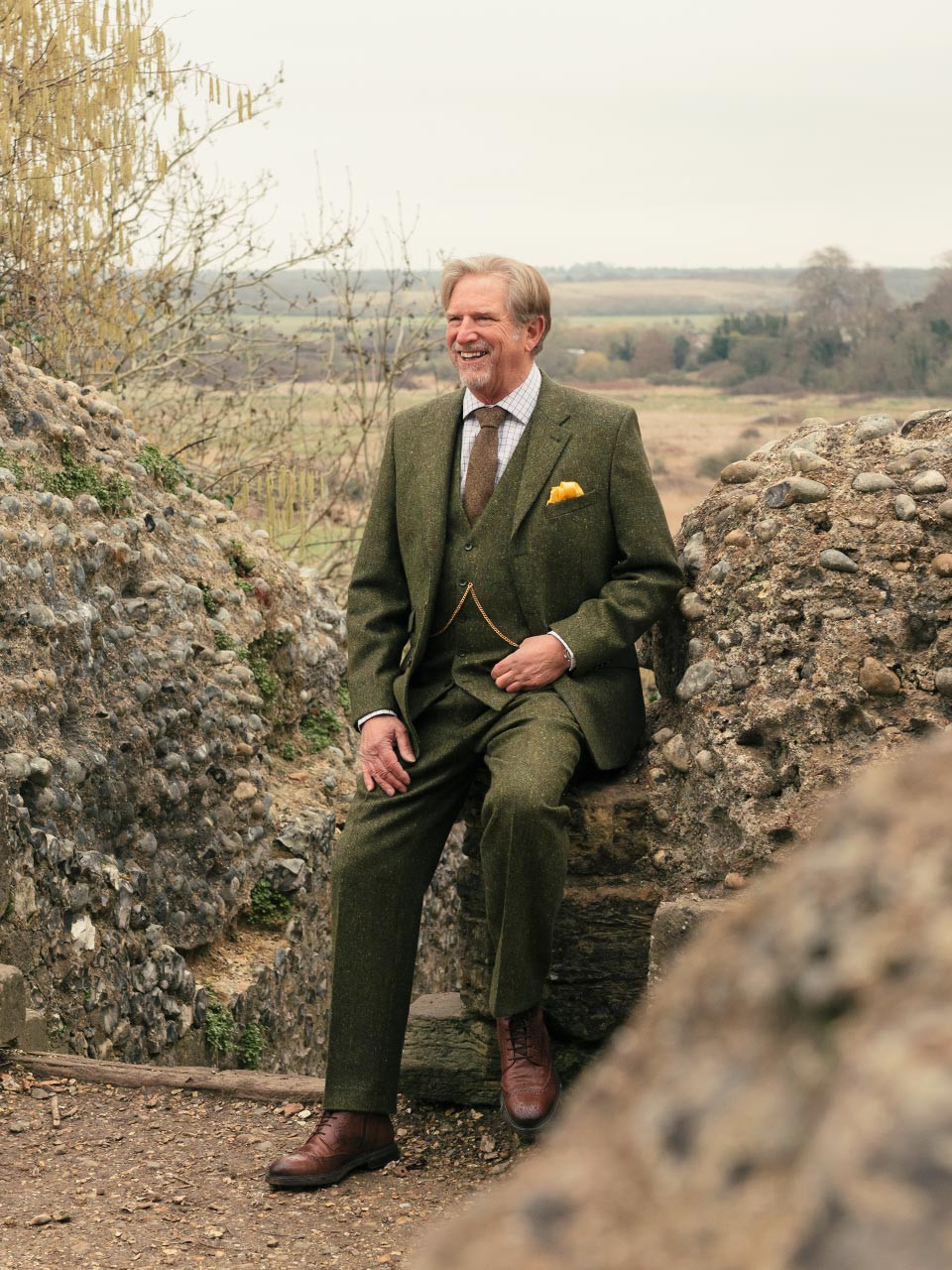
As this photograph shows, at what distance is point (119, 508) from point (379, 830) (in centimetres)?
254

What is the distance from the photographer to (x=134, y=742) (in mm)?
5035

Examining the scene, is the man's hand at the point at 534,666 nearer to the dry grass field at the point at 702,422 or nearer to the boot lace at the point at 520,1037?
the boot lace at the point at 520,1037

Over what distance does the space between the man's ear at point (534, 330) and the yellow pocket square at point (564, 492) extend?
423 mm

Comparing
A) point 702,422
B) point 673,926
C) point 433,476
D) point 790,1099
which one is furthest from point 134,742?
point 702,422

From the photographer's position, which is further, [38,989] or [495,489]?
[38,989]

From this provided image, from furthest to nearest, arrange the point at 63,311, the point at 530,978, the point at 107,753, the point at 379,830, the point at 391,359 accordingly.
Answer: the point at 391,359
the point at 63,311
the point at 107,753
the point at 379,830
the point at 530,978

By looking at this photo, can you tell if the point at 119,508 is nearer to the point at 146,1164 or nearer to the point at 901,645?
the point at 146,1164

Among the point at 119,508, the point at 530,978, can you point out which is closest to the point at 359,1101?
the point at 530,978

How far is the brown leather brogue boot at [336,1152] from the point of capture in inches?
130

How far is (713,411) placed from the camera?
3744 cm

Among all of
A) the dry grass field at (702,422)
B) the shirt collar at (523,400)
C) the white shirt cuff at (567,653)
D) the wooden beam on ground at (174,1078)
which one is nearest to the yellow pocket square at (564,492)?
the shirt collar at (523,400)

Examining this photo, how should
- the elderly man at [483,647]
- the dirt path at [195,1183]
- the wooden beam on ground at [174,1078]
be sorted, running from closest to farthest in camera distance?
the dirt path at [195,1183] → the elderly man at [483,647] → the wooden beam on ground at [174,1078]

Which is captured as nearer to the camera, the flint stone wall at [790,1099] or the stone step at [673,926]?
the flint stone wall at [790,1099]

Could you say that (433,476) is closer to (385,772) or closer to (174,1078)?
(385,772)
